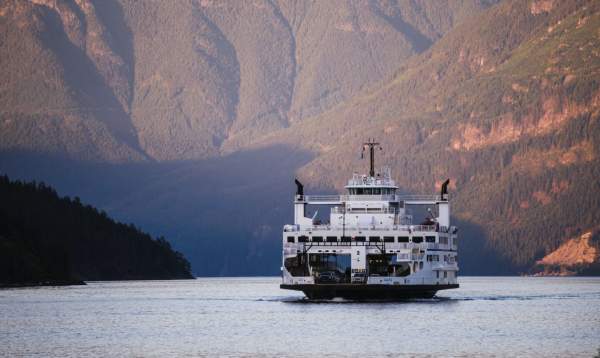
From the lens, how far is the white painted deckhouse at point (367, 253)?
618 ft

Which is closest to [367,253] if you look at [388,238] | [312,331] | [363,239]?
[363,239]

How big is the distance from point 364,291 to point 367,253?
13.6ft

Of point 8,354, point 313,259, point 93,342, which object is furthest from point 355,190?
point 8,354

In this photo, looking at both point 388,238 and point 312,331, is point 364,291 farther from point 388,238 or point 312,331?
point 312,331

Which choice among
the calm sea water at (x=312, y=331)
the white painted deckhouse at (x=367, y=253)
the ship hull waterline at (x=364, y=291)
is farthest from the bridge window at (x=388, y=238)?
the calm sea water at (x=312, y=331)

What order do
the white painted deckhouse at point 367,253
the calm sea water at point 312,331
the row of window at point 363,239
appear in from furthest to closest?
the row of window at point 363,239 < the white painted deckhouse at point 367,253 < the calm sea water at point 312,331

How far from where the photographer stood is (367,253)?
618 ft

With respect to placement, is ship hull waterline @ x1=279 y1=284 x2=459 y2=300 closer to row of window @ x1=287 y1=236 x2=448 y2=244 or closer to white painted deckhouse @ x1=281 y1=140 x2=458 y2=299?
white painted deckhouse @ x1=281 y1=140 x2=458 y2=299

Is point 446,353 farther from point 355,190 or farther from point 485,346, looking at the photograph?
point 355,190

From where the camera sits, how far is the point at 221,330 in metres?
162

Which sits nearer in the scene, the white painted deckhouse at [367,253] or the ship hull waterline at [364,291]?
the ship hull waterline at [364,291]

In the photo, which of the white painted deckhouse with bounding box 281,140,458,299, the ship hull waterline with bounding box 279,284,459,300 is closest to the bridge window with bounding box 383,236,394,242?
the white painted deckhouse with bounding box 281,140,458,299

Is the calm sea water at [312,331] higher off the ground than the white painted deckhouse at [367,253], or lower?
lower

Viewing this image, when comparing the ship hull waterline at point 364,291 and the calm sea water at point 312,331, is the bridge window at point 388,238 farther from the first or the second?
the calm sea water at point 312,331
